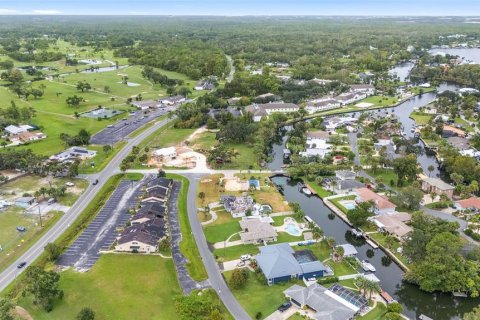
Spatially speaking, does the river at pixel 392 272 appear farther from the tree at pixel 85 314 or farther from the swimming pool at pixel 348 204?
the tree at pixel 85 314

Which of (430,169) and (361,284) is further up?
(361,284)

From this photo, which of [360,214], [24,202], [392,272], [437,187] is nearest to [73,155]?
[24,202]

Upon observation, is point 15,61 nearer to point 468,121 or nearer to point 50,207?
point 50,207

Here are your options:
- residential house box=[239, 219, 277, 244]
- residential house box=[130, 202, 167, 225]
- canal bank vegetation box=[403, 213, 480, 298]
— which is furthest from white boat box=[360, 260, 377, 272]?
residential house box=[130, 202, 167, 225]

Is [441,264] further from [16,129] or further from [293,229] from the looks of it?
[16,129]

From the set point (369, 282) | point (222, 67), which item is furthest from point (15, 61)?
point (369, 282)

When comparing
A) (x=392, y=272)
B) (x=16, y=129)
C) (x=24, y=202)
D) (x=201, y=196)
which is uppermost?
(x=16, y=129)

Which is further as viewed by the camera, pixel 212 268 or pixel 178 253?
pixel 178 253
